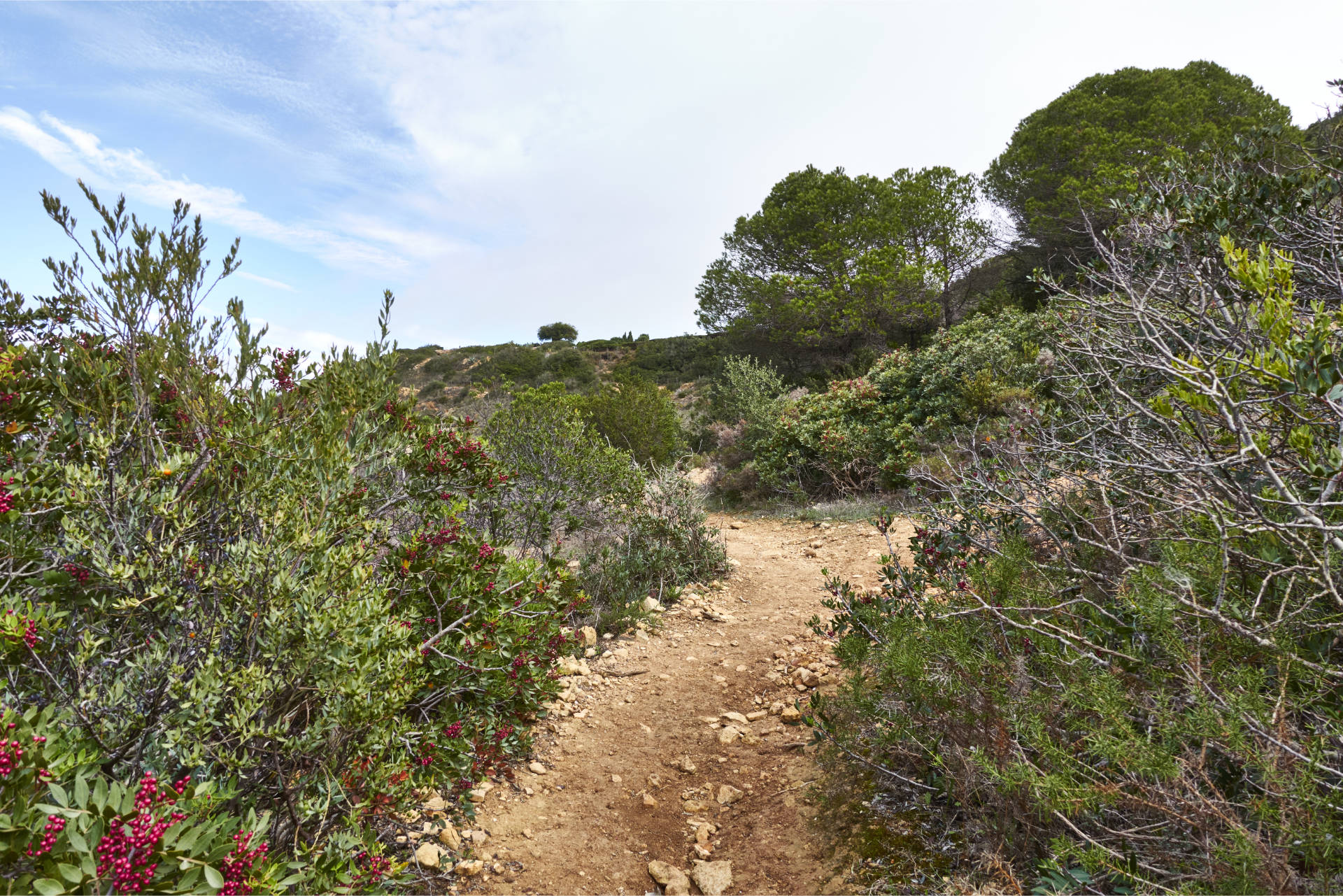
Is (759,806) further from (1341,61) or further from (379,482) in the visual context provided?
(1341,61)

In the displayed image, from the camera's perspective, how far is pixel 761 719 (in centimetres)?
432

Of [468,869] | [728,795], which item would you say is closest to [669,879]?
[728,795]

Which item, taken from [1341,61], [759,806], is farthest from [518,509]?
[1341,61]

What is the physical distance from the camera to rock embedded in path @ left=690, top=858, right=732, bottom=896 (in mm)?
2779

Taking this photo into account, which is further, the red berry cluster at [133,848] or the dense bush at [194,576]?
the dense bush at [194,576]

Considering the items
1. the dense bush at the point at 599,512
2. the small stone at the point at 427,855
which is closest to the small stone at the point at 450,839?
the small stone at the point at 427,855

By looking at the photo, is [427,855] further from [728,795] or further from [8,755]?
[8,755]

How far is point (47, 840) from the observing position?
1.48 metres

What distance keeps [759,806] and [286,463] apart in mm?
2809

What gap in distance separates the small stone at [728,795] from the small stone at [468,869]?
1.29 m

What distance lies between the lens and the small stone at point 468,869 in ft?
9.36

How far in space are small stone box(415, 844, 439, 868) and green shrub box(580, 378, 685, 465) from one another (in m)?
10.0

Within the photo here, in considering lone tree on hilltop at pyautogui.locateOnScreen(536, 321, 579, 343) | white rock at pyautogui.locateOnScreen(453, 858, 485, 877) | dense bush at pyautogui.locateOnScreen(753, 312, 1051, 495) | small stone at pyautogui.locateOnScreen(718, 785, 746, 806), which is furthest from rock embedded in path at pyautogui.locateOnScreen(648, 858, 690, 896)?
lone tree on hilltop at pyautogui.locateOnScreen(536, 321, 579, 343)

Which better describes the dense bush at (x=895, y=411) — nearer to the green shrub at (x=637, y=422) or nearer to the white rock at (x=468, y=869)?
the green shrub at (x=637, y=422)
